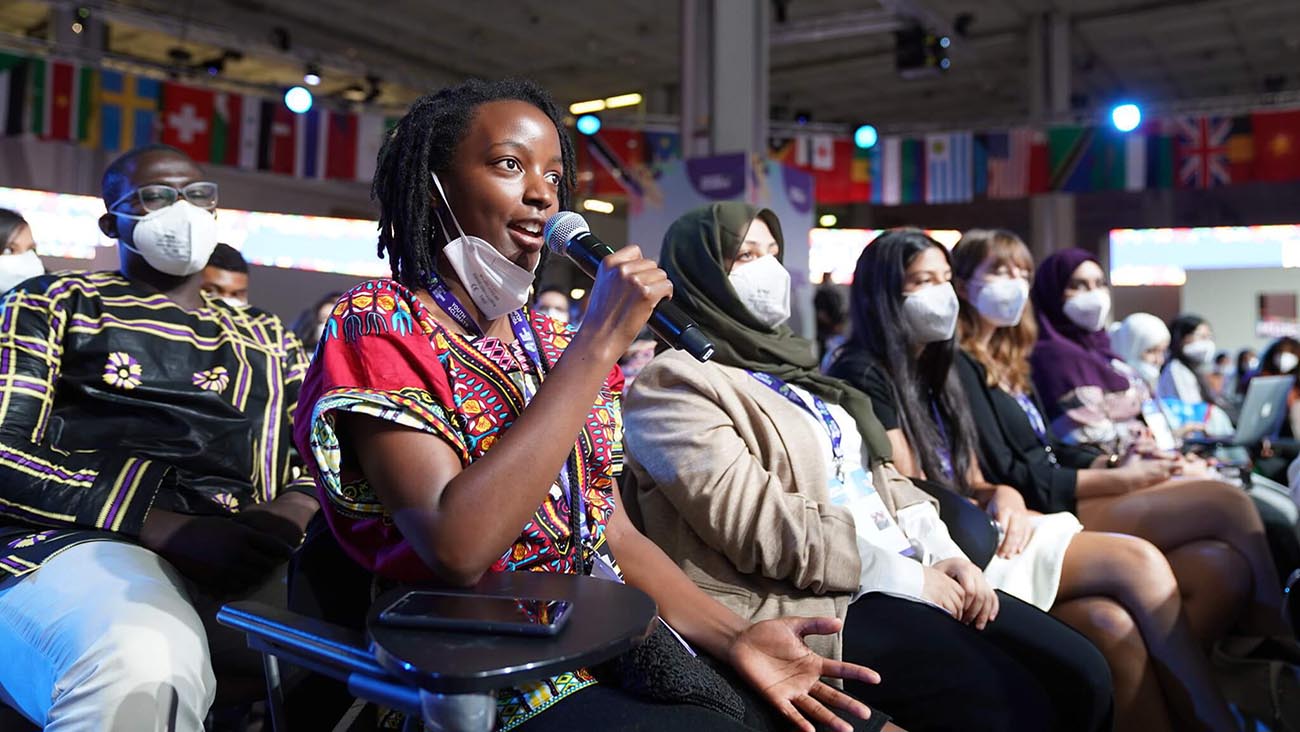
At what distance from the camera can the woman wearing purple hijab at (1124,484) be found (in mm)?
2734

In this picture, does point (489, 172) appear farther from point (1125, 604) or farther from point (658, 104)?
point (658, 104)

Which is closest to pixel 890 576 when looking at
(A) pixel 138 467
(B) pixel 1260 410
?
(A) pixel 138 467

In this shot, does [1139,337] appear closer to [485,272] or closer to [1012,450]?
[1012,450]

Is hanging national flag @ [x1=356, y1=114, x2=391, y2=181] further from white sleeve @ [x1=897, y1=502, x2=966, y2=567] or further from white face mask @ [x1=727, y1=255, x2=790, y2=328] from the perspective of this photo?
white sleeve @ [x1=897, y1=502, x2=966, y2=567]

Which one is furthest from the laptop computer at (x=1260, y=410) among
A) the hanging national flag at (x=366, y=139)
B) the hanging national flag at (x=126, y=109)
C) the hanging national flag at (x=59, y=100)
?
the hanging national flag at (x=59, y=100)

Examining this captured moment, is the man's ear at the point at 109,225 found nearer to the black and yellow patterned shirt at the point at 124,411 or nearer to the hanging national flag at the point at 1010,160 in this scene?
the black and yellow patterned shirt at the point at 124,411

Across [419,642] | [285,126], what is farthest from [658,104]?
[419,642]

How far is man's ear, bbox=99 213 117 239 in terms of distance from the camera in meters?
2.21

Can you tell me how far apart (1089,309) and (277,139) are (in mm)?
→ 6997

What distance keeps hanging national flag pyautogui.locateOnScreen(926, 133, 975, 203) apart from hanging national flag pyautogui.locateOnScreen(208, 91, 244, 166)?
6.32m

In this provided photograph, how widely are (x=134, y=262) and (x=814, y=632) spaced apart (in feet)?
5.48

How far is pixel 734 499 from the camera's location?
6.07 ft

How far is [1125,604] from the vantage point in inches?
93.4

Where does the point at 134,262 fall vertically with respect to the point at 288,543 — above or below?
above
